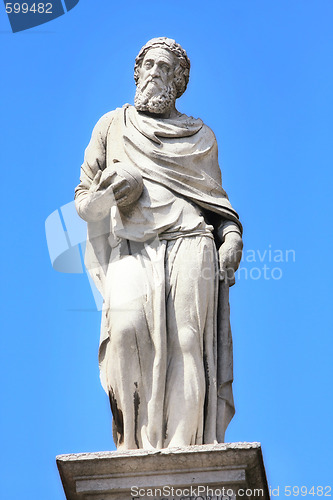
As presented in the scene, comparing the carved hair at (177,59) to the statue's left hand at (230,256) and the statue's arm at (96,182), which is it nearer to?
the statue's arm at (96,182)

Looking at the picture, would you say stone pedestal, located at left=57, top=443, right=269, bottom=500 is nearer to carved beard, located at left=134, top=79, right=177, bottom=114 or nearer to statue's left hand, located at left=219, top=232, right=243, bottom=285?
statue's left hand, located at left=219, top=232, right=243, bottom=285

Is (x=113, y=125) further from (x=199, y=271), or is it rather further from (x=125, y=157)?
(x=199, y=271)

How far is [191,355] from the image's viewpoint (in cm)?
1012

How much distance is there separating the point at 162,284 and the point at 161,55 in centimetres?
239

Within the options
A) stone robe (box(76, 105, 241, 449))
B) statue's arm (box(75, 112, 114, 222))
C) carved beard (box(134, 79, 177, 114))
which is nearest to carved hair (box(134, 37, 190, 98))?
carved beard (box(134, 79, 177, 114))

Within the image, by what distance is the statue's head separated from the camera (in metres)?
11.3

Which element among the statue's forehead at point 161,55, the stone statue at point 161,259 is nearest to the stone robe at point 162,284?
the stone statue at point 161,259

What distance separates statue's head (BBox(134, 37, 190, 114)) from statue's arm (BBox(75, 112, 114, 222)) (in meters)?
0.39

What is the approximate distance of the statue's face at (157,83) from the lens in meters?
11.3

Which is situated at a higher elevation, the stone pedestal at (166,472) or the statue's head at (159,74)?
the statue's head at (159,74)

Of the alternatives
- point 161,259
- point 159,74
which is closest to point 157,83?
point 159,74

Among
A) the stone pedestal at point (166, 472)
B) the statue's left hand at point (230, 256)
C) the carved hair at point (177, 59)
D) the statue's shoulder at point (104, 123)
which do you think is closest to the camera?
the stone pedestal at point (166, 472)

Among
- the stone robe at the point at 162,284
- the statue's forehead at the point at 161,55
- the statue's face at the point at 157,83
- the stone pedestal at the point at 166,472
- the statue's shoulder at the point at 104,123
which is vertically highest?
the statue's forehead at the point at 161,55

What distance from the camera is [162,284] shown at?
1031 centimetres
